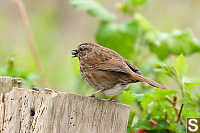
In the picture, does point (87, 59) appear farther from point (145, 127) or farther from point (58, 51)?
point (58, 51)

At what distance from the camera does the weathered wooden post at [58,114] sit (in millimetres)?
2176

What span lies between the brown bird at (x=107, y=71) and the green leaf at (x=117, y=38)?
972 mm

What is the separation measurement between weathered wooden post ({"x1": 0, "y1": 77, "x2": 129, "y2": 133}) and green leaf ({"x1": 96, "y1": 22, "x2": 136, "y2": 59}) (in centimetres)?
163

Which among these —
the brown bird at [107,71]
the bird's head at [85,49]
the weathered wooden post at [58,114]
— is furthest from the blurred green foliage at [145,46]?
the weathered wooden post at [58,114]

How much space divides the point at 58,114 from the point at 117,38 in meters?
1.92

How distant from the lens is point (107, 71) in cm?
282

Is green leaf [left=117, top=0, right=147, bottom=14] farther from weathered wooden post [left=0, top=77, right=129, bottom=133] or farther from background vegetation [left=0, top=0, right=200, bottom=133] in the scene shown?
weathered wooden post [left=0, top=77, right=129, bottom=133]

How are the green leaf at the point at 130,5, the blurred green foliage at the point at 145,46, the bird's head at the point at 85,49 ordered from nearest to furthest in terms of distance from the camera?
the bird's head at the point at 85,49, the blurred green foliage at the point at 145,46, the green leaf at the point at 130,5

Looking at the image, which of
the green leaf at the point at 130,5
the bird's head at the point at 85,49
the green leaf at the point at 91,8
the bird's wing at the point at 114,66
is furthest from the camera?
the green leaf at the point at 130,5

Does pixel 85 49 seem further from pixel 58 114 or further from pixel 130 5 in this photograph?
pixel 130 5

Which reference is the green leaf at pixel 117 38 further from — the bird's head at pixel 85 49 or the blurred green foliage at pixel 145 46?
the bird's head at pixel 85 49

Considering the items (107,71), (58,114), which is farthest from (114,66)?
(58,114)

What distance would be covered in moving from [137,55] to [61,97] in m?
2.20

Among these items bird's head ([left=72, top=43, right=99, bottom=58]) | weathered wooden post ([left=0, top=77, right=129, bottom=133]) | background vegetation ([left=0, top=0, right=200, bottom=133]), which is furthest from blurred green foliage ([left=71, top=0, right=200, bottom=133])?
weathered wooden post ([left=0, top=77, right=129, bottom=133])
